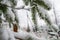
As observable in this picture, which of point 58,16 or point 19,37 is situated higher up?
point 58,16

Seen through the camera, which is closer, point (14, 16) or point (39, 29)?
point (14, 16)

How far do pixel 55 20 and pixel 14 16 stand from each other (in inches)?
19.8

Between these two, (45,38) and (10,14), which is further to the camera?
(45,38)

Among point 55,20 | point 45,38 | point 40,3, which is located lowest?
point 45,38

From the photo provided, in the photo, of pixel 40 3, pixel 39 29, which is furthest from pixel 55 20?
pixel 40 3

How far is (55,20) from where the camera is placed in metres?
1.05

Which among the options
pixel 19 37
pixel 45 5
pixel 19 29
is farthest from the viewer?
pixel 19 29

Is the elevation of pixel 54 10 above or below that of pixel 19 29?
above

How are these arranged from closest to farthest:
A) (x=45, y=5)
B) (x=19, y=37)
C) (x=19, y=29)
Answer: (x=45, y=5) < (x=19, y=37) < (x=19, y=29)

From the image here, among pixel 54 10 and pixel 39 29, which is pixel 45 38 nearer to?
pixel 39 29

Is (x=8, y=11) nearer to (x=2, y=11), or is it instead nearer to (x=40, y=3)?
(x=2, y=11)

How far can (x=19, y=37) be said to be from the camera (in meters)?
0.87

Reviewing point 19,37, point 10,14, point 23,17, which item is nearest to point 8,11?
point 10,14

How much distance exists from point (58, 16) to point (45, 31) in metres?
0.16
